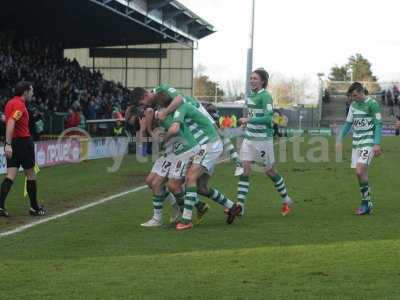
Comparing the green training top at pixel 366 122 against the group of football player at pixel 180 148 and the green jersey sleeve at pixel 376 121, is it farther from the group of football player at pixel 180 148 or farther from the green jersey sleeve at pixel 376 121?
the group of football player at pixel 180 148

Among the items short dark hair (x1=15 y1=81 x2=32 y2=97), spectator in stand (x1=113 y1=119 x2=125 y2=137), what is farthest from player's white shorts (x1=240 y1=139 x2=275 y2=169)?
spectator in stand (x1=113 y1=119 x2=125 y2=137)

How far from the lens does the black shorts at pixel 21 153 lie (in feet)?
39.4

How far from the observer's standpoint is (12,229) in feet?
35.3

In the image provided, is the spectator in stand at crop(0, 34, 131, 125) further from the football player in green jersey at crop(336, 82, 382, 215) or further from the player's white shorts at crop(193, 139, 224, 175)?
the player's white shorts at crop(193, 139, 224, 175)

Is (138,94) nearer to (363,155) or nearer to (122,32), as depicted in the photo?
(363,155)

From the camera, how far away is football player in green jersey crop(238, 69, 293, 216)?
11.6 meters

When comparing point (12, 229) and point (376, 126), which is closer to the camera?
point (12, 229)

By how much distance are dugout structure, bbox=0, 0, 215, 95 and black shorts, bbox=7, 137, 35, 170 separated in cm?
2485

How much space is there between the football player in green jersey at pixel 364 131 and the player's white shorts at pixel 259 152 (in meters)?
1.32

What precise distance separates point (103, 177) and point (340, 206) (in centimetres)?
850

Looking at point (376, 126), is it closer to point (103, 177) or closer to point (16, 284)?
point (16, 284)

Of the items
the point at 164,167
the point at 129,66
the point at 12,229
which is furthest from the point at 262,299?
the point at 129,66

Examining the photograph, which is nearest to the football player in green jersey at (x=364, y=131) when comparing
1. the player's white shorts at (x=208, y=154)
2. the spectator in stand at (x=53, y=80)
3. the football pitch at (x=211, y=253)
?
the football pitch at (x=211, y=253)

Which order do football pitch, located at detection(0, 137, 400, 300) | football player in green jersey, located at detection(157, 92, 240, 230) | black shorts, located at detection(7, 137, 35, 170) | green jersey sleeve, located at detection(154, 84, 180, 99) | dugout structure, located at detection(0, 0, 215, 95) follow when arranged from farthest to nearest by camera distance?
dugout structure, located at detection(0, 0, 215, 95), black shorts, located at detection(7, 137, 35, 170), football player in green jersey, located at detection(157, 92, 240, 230), green jersey sleeve, located at detection(154, 84, 180, 99), football pitch, located at detection(0, 137, 400, 300)
